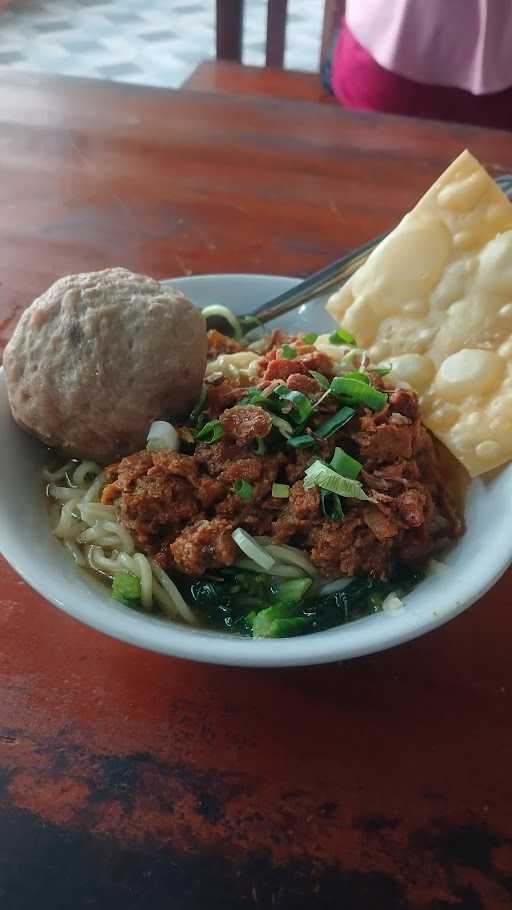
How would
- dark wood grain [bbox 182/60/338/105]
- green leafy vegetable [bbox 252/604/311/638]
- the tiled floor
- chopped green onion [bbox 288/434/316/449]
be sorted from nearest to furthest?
green leafy vegetable [bbox 252/604/311/638], chopped green onion [bbox 288/434/316/449], dark wood grain [bbox 182/60/338/105], the tiled floor

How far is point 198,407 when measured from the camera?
123 centimetres

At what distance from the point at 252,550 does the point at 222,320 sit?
60cm

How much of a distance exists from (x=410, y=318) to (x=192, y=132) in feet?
4.76

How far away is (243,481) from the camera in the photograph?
112 cm

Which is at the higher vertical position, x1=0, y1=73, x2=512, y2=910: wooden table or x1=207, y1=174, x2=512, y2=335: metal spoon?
x1=207, y1=174, x2=512, y2=335: metal spoon

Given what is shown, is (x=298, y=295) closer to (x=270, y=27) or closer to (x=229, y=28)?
(x=229, y=28)

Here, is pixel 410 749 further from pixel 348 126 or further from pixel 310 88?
pixel 310 88

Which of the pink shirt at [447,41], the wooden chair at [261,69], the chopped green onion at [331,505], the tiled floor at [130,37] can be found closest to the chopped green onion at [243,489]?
the chopped green onion at [331,505]

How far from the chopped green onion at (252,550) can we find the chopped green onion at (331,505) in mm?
103

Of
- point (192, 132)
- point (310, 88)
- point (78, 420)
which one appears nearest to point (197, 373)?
point (78, 420)

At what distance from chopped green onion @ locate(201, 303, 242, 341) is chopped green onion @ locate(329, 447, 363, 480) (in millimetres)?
514

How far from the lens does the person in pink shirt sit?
110 inches

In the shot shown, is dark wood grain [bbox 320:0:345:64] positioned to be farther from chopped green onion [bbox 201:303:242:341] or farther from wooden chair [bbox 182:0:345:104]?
chopped green onion [bbox 201:303:242:341]

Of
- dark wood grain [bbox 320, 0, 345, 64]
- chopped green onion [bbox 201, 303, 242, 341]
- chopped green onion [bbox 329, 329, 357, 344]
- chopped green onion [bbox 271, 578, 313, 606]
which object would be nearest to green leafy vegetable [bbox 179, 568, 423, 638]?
chopped green onion [bbox 271, 578, 313, 606]
